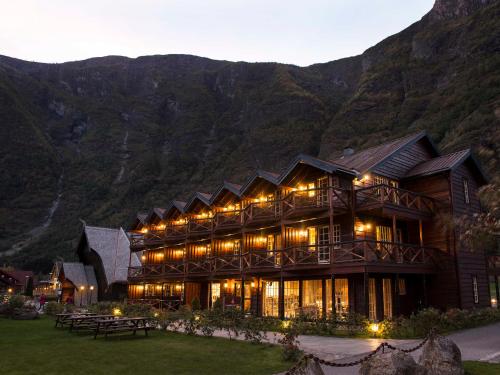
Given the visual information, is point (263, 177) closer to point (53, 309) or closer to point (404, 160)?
point (404, 160)

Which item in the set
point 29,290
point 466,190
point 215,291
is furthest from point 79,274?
point 466,190

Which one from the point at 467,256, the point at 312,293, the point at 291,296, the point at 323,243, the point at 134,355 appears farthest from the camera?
the point at 291,296

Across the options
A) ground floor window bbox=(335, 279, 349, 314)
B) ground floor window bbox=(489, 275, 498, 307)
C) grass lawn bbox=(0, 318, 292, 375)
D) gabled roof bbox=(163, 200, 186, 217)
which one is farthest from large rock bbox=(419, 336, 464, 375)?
gabled roof bbox=(163, 200, 186, 217)

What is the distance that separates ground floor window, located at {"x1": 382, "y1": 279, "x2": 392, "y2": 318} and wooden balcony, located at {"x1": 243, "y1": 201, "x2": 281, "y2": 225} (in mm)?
7466

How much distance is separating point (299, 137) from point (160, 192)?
1395 inches

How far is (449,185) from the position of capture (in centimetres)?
2670

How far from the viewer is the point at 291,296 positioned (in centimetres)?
2855

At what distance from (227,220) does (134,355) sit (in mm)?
18163

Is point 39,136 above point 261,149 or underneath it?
above

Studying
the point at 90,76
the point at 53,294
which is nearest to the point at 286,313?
the point at 53,294

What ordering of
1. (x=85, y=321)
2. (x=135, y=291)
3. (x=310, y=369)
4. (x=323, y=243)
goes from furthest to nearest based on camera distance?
(x=135, y=291) < (x=323, y=243) < (x=85, y=321) < (x=310, y=369)

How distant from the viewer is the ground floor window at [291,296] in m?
28.1

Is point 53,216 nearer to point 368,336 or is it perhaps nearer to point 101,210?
point 101,210

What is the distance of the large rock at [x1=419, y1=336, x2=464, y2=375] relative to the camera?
1036cm
